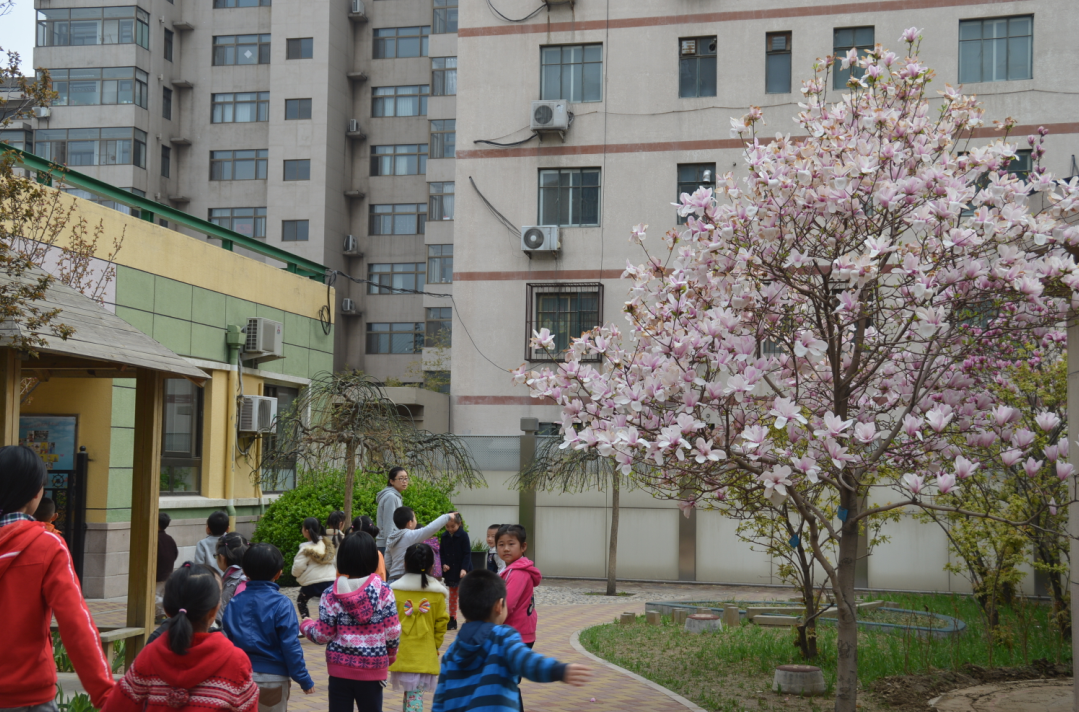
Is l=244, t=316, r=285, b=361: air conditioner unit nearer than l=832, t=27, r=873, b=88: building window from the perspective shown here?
Yes

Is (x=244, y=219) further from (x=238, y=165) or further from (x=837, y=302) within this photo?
(x=837, y=302)

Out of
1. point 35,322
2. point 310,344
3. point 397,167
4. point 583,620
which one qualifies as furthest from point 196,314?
point 397,167

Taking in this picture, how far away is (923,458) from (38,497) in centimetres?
764

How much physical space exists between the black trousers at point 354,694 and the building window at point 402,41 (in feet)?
135

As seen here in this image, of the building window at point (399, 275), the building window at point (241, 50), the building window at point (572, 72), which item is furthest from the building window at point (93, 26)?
the building window at point (572, 72)

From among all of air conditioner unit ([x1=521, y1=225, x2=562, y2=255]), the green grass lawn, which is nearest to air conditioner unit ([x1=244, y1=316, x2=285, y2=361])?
air conditioner unit ([x1=521, y1=225, x2=562, y2=255])

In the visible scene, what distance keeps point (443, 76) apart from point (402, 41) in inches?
121

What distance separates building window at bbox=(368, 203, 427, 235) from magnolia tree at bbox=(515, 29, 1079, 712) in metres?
37.1

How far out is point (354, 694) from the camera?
6379 mm

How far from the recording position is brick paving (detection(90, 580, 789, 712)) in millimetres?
9047

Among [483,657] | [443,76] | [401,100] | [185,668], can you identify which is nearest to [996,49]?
[483,657]

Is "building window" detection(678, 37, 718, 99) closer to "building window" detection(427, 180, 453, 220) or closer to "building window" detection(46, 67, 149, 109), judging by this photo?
"building window" detection(427, 180, 453, 220)

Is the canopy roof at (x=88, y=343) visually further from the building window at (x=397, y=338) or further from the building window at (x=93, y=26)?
the building window at (x=93, y=26)

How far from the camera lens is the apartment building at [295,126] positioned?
42.6 m
